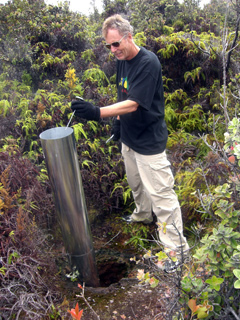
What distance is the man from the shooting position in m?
3.33

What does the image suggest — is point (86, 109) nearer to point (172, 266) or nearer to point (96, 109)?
point (96, 109)

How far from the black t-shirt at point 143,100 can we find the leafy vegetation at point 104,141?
25.2 inches

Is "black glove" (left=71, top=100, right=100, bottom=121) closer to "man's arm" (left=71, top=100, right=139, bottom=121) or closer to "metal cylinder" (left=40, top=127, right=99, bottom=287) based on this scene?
"man's arm" (left=71, top=100, right=139, bottom=121)

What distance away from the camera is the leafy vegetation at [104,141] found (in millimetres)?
2178

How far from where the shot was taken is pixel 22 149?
16.6 ft

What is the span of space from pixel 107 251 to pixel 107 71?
4.25 m

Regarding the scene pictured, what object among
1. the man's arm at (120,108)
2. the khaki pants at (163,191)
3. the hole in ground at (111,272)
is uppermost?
the man's arm at (120,108)

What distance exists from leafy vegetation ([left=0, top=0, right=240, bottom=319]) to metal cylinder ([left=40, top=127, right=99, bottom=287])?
29 cm

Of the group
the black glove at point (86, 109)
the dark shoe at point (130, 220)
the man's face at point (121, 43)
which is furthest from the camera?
the dark shoe at point (130, 220)

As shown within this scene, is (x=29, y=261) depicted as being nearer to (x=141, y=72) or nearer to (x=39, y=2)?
(x=141, y=72)

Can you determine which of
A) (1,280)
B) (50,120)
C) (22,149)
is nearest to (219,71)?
(50,120)

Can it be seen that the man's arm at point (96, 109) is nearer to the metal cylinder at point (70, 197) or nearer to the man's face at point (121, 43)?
the metal cylinder at point (70, 197)

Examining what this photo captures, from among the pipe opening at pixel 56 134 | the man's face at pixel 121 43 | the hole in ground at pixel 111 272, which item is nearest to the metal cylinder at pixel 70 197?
the pipe opening at pixel 56 134

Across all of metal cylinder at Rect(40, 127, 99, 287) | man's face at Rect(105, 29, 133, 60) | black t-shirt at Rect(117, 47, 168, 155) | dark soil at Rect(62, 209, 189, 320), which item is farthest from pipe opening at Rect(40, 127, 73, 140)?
dark soil at Rect(62, 209, 189, 320)
